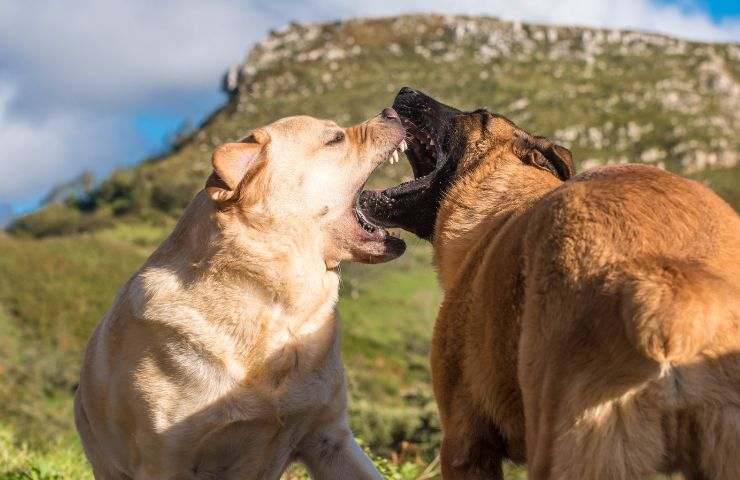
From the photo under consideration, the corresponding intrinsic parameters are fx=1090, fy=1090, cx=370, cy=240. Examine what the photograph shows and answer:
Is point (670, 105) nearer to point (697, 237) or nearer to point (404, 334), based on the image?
point (404, 334)

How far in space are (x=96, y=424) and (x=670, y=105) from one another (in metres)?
88.2

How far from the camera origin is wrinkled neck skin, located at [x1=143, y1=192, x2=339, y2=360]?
5.27 metres

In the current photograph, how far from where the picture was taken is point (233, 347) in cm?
524

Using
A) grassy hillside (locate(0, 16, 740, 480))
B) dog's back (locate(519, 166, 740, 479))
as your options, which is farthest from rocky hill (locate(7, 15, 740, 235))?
dog's back (locate(519, 166, 740, 479))

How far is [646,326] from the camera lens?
3359 mm

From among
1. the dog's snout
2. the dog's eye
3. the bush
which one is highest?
the dog's eye

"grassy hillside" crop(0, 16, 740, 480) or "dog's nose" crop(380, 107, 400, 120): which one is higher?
"dog's nose" crop(380, 107, 400, 120)

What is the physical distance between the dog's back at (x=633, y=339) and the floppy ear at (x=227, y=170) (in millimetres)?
1824

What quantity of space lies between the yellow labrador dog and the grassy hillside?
5.66 feet

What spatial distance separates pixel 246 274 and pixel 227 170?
511mm

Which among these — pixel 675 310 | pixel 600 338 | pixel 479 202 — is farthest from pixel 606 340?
pixel 479 202

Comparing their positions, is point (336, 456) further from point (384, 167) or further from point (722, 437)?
point (384, 167)

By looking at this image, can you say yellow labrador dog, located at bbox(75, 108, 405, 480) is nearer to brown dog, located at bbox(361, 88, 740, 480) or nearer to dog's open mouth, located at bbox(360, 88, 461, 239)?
dog's open mouth, located at bbox(360, 88, 461, 239)

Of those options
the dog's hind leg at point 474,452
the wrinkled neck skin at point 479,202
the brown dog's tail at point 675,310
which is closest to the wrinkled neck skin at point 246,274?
the wrinkled neck skin at point 479,202
